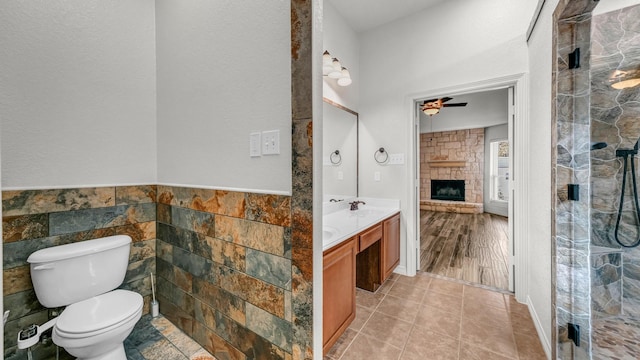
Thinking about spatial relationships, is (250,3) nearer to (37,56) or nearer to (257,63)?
(257,63)

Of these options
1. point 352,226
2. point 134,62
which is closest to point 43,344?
point 134,62

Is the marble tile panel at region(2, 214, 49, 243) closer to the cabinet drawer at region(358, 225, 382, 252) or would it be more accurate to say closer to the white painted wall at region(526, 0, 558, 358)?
the cabinet drawer at region(358, 225, 382, 252)

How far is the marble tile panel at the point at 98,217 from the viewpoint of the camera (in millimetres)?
1501

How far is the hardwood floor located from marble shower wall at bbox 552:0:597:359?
1.12 meters

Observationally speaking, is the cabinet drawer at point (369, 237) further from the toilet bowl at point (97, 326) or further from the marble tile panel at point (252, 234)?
the toilet bowl at point (97, 326)

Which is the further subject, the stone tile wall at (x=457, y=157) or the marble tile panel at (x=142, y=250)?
A: the stone tile wall at (x=457, y=157)

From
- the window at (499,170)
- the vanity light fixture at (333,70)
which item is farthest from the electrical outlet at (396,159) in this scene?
the window at (499,170)

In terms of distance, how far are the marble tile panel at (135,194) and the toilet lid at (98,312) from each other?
0.65m

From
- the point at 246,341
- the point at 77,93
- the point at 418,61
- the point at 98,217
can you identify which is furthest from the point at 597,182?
the point at 77,93

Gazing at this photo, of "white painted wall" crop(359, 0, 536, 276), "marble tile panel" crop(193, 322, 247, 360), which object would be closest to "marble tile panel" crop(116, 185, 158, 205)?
"marble tile panel" crop(193, 322, 247, 360)

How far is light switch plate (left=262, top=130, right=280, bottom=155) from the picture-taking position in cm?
122

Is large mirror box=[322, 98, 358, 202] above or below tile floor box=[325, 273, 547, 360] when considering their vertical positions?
above

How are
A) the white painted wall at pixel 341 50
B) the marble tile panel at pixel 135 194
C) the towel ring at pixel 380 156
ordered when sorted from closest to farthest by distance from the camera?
the marble tile panel at pixel 135 194 < the white painted wall at pixel 341 50 < the towel ring at pixel 380 156

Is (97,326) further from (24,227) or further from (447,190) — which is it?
(447,190)
